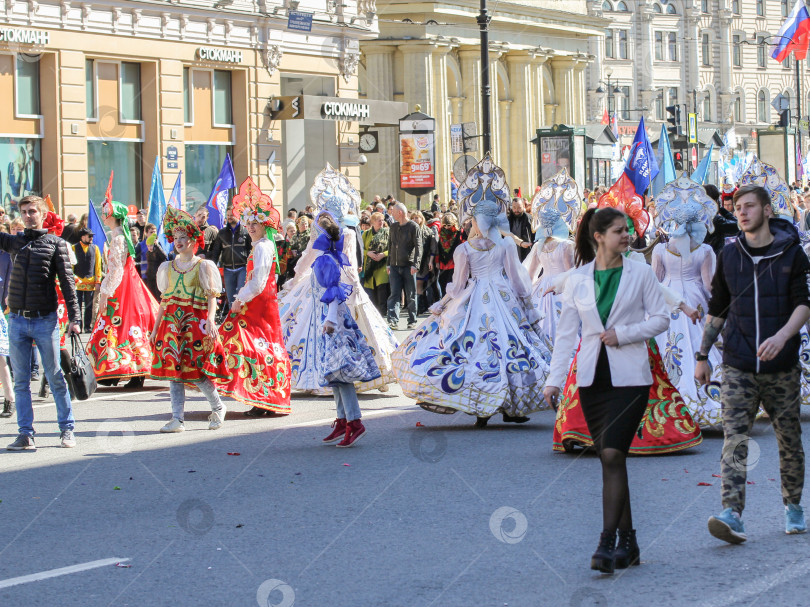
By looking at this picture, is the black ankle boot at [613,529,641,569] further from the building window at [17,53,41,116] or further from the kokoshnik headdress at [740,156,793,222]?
the building window at [17,53,41,116]

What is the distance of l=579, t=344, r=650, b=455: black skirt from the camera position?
614 centimetres

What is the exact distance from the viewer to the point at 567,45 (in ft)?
214

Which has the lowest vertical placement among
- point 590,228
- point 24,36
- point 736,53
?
point 590,228

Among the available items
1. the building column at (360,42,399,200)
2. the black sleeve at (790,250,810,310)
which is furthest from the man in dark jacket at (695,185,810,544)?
the building column at (360,42,399,200)

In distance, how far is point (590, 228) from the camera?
6445 millimetres

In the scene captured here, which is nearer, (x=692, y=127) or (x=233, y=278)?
(x=233, y=278)

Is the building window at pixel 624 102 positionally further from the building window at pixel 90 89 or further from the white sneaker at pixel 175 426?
the white sneaker at pixel 175 426

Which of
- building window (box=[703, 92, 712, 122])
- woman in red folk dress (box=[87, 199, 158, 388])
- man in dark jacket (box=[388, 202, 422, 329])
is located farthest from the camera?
building window (box=[703, 92, 712, 122])

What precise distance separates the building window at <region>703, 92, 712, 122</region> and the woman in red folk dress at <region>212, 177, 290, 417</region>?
84.5m

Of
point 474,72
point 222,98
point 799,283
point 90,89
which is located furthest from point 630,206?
point 474,72

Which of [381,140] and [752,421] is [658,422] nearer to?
[752,421]

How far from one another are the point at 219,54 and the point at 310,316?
59.8 feet

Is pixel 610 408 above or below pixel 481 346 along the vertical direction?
below

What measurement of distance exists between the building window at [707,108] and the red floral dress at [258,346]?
3328 inches
